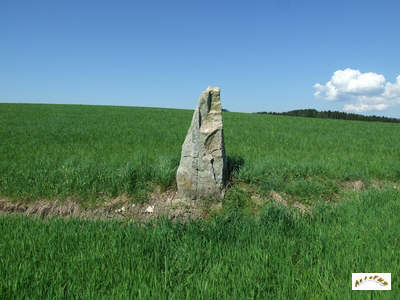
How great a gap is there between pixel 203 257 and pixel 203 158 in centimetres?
233

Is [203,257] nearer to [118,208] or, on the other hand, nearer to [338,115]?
[118,208]

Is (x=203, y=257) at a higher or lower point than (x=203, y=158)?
lower

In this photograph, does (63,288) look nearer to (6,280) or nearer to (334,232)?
(6,280)

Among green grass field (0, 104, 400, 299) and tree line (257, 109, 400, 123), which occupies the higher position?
tree line (257, 109, 400, 123)

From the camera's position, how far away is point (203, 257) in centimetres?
342

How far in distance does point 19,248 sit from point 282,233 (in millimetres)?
3941

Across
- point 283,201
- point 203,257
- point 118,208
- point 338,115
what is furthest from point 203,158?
point 338,115

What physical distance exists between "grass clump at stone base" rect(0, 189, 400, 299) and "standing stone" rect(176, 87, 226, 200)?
937 mm

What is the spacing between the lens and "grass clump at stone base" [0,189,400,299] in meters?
2.79

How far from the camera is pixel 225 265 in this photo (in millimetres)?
3201

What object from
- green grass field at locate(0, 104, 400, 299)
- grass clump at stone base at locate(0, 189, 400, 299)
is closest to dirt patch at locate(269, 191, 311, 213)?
green grass field at locate(0, 104, 400, 299)

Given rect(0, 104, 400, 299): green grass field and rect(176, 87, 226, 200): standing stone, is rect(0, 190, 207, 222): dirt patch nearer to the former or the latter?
rect(0, 104, 400, 299): green grass field

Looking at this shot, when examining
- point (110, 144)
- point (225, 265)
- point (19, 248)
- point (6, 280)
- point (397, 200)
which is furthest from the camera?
point (110, 144)

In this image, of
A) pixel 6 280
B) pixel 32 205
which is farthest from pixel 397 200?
pixel 32 205
